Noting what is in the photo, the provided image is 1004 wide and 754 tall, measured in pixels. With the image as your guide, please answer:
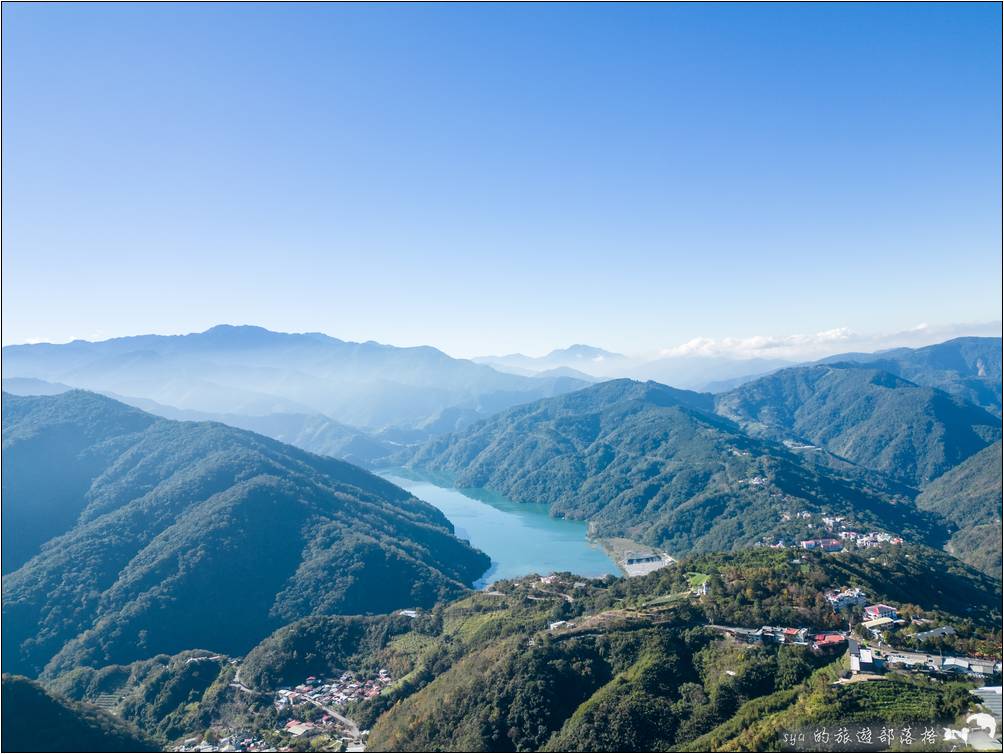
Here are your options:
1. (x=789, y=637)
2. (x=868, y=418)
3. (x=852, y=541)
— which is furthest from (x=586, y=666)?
(x=868, y=418)

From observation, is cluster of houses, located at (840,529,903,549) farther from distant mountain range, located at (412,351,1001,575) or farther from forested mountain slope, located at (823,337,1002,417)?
forested mountain slope, located at (823,337,1002,417)

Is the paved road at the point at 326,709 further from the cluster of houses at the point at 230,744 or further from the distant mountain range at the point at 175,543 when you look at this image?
the distant mountain range at the point at 175,543

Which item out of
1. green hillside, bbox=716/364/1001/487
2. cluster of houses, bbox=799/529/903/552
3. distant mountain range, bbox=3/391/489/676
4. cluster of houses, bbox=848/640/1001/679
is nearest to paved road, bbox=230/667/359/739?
distant mountain range, bbox=3/391/489/676

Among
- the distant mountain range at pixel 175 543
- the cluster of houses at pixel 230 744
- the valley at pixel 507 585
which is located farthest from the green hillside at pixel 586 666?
the distant mountain range at pixel 175 543

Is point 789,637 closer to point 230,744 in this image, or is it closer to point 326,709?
point 326,709

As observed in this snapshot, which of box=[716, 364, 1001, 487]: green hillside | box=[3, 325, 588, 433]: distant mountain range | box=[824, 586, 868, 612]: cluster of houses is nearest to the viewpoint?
box=[824, 586, 868, 612]: cluster of houses

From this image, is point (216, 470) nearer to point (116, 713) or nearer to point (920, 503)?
point (116, 713)
